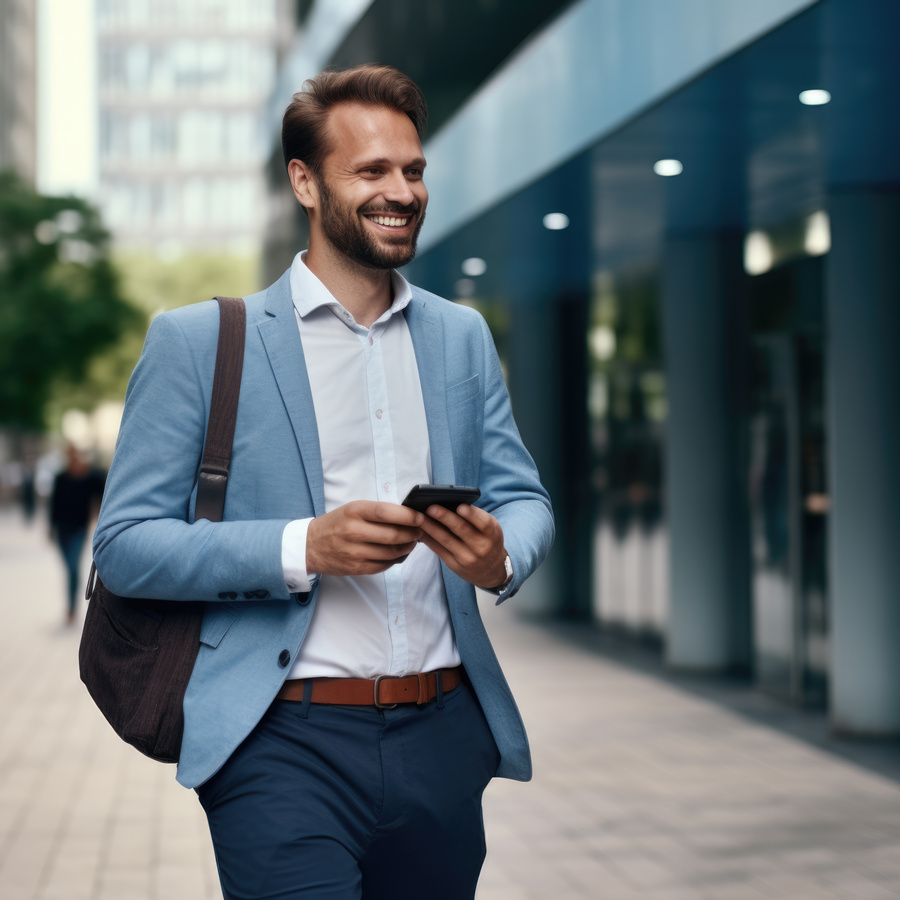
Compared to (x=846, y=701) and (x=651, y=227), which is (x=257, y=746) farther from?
(x=651, y=227)

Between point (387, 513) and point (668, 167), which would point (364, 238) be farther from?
point (668, 167)

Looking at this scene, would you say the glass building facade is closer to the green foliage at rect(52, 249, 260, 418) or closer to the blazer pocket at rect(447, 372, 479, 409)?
the blazer pocket at rect(447, 372, 479, 409)

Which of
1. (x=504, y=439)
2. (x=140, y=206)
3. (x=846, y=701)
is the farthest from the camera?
(x=140, y=206)

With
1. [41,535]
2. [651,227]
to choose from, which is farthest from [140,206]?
[651,227]

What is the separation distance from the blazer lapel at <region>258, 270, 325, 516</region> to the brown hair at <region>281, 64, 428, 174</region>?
256 mm

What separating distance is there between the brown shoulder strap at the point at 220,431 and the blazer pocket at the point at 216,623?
0.49ft

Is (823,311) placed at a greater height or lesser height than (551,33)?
lesser

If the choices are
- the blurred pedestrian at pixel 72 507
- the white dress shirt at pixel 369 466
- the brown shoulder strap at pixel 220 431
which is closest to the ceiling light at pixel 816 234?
the white dress shirt at pixel 369 466

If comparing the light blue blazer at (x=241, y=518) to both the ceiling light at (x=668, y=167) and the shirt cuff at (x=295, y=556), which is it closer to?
the shirt cuff at (x=295, y=556)

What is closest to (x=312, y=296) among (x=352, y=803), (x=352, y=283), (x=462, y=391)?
(x=352, y=283)

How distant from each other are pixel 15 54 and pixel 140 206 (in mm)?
15948

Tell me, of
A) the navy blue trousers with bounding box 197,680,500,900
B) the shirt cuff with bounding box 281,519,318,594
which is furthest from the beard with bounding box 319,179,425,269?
the navy blue trousers with bounding box 197,680,500,900

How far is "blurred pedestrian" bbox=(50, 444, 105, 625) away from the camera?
44.7 feet

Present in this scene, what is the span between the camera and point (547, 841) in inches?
229
